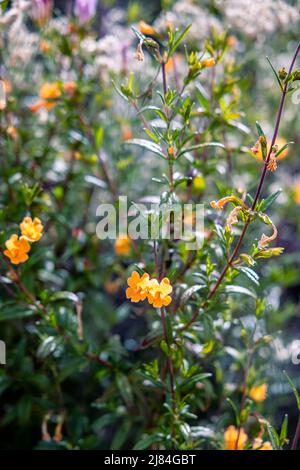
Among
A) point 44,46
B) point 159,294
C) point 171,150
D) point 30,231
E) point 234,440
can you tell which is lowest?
point 234,440

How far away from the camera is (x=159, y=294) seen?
3.17ft

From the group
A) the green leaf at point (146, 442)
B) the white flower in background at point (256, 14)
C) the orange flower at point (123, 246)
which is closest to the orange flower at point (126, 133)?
the orange flower at point (123, 246)

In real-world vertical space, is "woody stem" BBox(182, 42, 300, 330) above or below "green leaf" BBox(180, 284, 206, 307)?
above

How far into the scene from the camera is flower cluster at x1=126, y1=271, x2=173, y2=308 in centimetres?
96

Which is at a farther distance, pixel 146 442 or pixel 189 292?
pixel 146 442

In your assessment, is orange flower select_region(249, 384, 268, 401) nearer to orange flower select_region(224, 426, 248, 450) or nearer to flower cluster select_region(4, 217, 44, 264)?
orange flower select_region(224, 426, 248, 450)

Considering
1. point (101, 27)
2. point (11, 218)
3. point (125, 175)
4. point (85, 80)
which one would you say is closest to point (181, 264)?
point (125, 175)

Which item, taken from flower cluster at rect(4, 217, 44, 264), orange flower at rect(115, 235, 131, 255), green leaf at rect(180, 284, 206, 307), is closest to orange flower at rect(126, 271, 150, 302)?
green leaf at rect(180, 284, 206, 307)

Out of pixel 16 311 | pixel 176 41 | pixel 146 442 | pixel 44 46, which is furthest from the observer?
pixel 44 46

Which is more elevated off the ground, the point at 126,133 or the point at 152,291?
the point at 126,133

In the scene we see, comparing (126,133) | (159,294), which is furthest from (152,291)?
(126,133)

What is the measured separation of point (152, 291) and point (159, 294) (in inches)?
0.5

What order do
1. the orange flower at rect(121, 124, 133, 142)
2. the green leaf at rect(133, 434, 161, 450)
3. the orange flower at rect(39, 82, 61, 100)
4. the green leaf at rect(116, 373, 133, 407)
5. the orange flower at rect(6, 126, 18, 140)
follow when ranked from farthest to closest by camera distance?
the orange flower at rect(121, 124, 133, 142) → the orange flower at rect(39, 82, 61, 100) → the orange flower at rect(6, 126, 18, 140) → the green leaf at rect(116, 373, 133, 407) → the green leaf at rect(133, 434, 161, 450)

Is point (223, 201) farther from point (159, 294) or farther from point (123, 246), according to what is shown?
point (123, 246)
